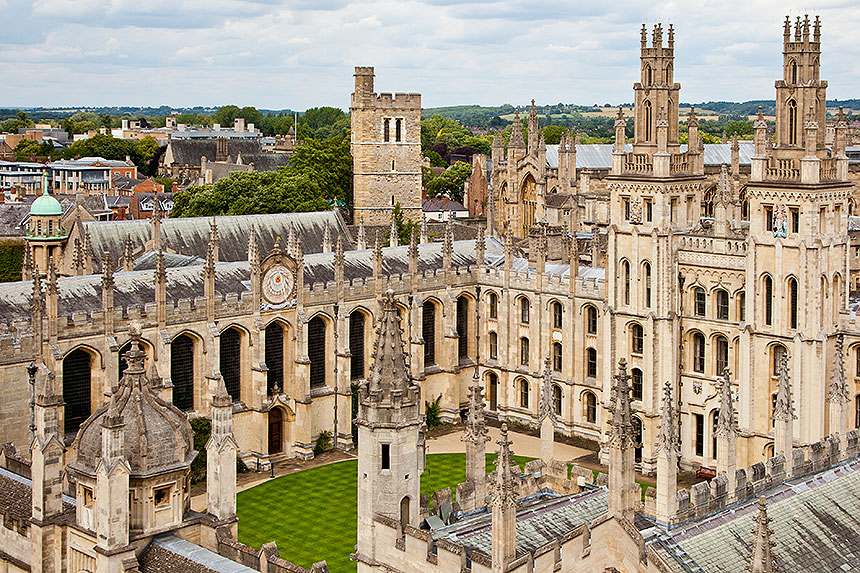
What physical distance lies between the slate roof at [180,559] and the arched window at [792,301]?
83.9 feet

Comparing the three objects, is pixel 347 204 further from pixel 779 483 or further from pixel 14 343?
pixel 779 483

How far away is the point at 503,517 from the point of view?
19969 millimetres

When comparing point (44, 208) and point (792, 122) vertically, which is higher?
point (792, 122)

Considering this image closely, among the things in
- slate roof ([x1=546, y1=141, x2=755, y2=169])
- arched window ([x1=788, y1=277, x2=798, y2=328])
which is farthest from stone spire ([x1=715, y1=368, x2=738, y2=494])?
slate roof ([x1=546, y1=141, x2=755, y2=169])

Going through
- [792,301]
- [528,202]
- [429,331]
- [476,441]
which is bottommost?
[429,331]

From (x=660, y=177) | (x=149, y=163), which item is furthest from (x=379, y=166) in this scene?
(x=149, y=163)

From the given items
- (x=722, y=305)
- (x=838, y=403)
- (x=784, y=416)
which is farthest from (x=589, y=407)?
(x=784, y=416)

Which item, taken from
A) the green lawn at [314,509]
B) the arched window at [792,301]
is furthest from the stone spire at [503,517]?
the arched window at [792,301]

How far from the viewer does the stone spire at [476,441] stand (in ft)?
78.2

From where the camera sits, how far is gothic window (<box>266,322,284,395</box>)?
46.4 metres

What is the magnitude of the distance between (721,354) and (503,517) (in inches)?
1021

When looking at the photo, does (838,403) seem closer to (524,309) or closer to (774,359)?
(774,359)

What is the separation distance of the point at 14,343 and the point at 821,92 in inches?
1203

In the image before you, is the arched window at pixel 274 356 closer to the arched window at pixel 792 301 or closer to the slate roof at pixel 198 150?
the arched window at pixel 792 301
